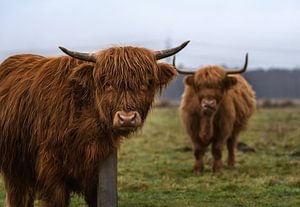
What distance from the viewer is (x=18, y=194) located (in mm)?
6363

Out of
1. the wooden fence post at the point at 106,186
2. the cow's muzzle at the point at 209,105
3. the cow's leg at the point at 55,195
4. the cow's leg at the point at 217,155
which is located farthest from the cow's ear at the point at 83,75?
the cow's leg at the point at 217,155

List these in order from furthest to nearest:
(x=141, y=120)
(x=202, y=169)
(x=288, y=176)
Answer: (x=202, y=169)
(x=288, y=176)
(x=141, y=120)

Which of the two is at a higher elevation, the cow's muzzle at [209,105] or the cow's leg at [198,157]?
the cow's muzzle at [209,105]

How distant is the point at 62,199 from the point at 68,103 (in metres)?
0.81

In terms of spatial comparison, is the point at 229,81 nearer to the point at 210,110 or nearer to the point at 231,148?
the point at 210,110

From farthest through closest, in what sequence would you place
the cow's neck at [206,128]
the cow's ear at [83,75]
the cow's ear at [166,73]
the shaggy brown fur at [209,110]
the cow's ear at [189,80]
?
the cow's ear at [189,80], the cow's neck at [206,128], the shaggy brown fur at [209,110], the cow's ear at [166,73], the cow's ear at [83,75]

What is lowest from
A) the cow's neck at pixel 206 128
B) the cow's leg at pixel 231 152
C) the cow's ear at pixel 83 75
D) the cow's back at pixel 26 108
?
the cow's leg at pixel 231 152

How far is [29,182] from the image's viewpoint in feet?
20.2

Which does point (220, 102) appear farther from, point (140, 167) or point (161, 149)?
point (161, 149)

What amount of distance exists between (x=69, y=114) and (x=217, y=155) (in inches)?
238

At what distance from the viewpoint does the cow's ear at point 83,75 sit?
5344 millimetres

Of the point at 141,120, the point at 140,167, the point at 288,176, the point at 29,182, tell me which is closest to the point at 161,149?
the point at 140,167

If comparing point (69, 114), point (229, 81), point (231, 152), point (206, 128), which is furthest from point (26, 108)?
point (231, 152)

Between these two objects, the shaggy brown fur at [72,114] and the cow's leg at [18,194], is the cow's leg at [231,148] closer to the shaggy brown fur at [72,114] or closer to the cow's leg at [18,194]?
the cow's leg at [18,194]
